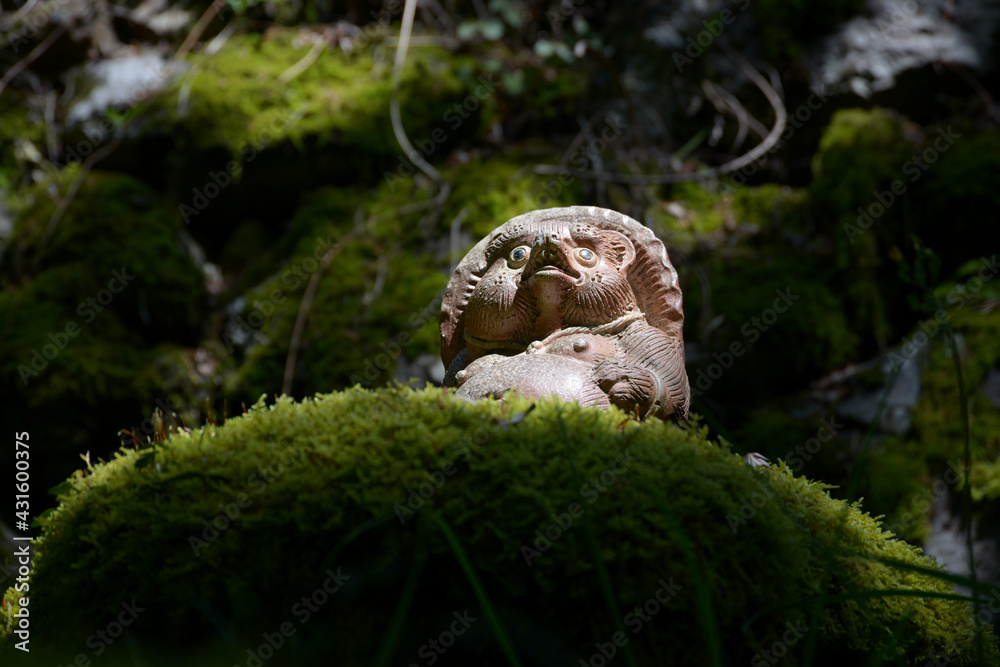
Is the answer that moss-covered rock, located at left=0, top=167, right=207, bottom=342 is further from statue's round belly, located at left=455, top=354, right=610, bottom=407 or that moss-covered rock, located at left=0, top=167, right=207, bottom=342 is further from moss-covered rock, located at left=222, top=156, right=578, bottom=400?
statue's round belly, located at left=455, top=354, right=610, bottom=407

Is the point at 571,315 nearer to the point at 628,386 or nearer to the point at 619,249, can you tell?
the point at 619,249

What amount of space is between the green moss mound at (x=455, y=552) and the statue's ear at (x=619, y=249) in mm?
1045

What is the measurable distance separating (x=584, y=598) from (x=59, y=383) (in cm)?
426

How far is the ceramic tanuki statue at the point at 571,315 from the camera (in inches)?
105

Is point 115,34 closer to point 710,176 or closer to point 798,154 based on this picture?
point 710,176

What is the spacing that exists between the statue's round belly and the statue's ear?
0.52m

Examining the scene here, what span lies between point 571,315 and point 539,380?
420 millimetres

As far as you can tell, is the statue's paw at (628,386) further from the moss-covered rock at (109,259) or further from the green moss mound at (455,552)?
the moss-covered rock at (109,259)

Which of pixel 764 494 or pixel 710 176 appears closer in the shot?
pixel 764 494

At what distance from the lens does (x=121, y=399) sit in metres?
4.87

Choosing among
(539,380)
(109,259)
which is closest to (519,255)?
(539,380)

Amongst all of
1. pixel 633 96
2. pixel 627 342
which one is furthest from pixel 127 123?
pixel 627 342

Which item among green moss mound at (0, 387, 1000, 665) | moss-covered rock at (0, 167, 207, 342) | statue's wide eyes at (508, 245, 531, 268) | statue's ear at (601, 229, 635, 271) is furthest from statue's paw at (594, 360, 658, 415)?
moss-covered rock at (0, 167, 207, 342)

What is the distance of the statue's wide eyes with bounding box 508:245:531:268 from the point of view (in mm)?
3117
